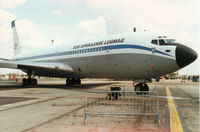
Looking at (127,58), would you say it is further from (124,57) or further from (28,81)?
(28,81)

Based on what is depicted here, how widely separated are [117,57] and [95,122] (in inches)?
336

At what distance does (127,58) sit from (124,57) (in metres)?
0.27

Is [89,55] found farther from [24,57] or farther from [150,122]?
[24,57]

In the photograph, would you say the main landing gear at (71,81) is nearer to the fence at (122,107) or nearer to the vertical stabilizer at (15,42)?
the vertical stabilizer at (15,42)

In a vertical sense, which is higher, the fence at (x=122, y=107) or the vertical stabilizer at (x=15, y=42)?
the vertical stabilizer at (x=15, y=42)

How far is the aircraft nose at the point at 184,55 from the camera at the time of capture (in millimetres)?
10695

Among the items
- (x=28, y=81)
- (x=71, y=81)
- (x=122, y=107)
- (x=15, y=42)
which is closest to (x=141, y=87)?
(x=122, y=107)

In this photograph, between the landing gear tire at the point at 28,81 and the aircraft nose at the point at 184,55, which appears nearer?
the aircraft nose at the point at 184,55

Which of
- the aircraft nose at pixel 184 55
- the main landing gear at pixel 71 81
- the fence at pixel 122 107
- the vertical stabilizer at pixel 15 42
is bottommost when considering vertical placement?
the fence at pixel 122 107

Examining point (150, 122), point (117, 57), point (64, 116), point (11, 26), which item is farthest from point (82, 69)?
point (11, 26)

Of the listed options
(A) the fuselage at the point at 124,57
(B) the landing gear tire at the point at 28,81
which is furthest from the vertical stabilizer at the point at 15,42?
(A) the fuselage at the point at 124,57

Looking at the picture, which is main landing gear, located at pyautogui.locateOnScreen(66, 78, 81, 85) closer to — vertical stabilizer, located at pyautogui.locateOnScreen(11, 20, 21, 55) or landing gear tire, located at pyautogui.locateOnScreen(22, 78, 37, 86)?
landing gear tire, located at pyautogui.locateOnScreen(22, 78, 37, 86)

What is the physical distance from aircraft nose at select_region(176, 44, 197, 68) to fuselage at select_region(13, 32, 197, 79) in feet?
0.44

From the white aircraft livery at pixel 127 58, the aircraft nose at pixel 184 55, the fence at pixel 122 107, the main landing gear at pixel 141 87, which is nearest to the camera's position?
the fence at pixel 122 107
